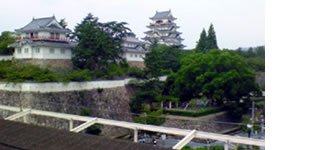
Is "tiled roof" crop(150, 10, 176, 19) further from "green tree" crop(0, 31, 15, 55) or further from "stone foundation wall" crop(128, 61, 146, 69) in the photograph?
"green tree" crop(0, 31, 15, 55)

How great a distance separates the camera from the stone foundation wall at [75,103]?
46.6 feet

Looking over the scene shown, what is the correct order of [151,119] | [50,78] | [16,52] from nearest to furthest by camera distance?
[50,78] < [151,119] < [16,52]

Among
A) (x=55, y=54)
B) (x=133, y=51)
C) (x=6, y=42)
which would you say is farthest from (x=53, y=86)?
(x=133, y=51)

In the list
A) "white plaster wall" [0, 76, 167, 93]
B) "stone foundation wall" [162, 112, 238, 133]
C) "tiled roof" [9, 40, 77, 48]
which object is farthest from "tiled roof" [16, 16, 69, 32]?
"stone foundation wall" [162, 112, 238, 133]

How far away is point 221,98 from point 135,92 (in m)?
6.06

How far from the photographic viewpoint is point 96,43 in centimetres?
1769

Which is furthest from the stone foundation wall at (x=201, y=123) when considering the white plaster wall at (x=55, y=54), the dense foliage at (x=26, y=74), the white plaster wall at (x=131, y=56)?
the white plaster wall at (x=131, y=56)

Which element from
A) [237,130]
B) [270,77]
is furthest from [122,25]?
[270,77]

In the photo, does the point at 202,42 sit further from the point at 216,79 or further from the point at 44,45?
the point at 44,45

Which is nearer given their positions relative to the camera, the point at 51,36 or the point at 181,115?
the point at 181,115

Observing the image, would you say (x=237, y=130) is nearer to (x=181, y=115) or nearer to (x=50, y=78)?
(x=181, y=115)

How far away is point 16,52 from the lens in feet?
60.6

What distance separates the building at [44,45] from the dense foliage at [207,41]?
13.8 metres

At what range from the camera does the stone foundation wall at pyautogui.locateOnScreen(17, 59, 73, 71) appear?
1722cm
